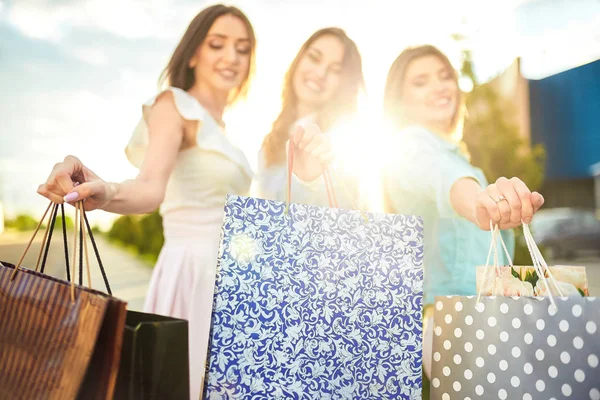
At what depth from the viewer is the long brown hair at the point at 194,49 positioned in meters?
1.95

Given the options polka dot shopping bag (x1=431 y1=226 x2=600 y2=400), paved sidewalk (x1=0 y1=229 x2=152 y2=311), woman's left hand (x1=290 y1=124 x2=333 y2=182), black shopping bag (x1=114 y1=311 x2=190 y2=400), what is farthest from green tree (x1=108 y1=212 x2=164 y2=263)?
polka dot shopping bag (x1=431 y1=226 x2=600 y2=400)

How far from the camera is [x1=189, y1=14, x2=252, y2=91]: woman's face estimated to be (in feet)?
6.32

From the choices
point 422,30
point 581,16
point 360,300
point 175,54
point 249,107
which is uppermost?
point 581,16

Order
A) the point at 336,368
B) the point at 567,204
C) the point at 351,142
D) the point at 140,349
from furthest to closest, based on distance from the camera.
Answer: the point at 567,204 < the point at 351,142 < the point at 336,368 < the point at 140,349

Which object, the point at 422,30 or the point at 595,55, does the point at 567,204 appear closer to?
the point at 595,55

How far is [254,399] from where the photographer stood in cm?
102

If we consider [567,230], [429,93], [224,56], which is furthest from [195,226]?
[567,230]

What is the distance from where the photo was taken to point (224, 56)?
194 centimetres

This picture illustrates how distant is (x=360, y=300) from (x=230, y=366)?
0.28 meters

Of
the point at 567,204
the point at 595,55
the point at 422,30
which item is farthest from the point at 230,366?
the point at 595,55

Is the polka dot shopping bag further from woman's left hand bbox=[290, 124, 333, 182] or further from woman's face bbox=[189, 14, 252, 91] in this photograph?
woman's face bbox=[189, 14, 252, 91]

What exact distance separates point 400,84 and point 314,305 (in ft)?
4.30

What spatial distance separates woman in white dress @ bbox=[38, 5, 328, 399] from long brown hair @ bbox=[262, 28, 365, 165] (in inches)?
5.6

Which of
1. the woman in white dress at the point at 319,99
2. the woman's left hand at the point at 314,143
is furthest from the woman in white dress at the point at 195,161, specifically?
the woman's left hand at the point at 314,143
